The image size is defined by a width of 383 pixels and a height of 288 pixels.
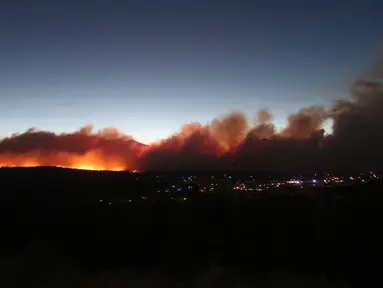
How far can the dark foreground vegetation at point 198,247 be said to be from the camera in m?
19.2

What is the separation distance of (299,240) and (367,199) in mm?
18088

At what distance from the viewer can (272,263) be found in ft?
73.3

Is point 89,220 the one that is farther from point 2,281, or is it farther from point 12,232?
point 2,281

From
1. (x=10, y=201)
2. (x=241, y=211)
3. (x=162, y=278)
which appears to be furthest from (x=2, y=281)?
(x=10, y=201)

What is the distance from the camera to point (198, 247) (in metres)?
24.9

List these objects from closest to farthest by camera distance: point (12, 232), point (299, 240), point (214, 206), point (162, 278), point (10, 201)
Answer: point (162, 278) < point (299, 240) < point (12, 232) < point (214, 206) < point (10, 201)

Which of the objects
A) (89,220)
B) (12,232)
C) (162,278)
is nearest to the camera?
(162,278)

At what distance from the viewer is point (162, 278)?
1947cm

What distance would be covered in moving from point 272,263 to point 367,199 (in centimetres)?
2232

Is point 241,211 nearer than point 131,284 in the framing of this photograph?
No

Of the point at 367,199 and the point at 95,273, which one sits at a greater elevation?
the point at 367,199

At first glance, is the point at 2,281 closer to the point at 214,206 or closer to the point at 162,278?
the point at 162,278

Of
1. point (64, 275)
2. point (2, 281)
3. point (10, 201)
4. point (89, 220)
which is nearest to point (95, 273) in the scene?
point (64, 275)

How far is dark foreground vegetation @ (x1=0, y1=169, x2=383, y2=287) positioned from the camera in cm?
1919
